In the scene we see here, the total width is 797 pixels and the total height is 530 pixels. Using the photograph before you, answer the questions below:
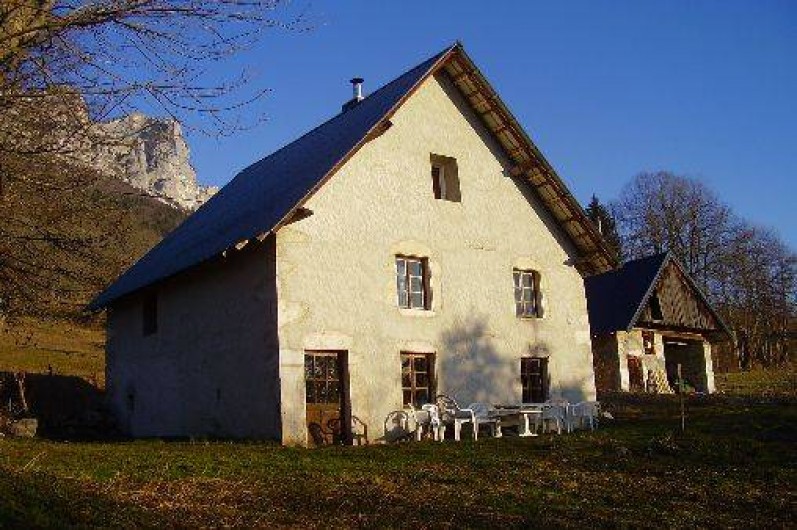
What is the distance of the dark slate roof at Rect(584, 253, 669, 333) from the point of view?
29.5 metres

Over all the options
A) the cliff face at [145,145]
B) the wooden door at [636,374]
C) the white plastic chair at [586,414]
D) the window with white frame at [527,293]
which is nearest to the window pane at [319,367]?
the window with white frame at [527,293]

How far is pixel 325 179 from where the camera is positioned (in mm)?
14820

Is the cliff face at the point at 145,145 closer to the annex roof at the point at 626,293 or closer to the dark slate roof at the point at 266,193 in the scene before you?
the dark slate roof at the point at 266,193

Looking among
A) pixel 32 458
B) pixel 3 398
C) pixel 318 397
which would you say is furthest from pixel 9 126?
pixel 3 398

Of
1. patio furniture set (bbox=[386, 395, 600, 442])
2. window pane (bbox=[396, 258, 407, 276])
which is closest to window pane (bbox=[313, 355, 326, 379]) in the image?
patio furniture set (bbox=[386, 395, 600, 442])

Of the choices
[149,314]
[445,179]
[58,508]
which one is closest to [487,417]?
[445,179]

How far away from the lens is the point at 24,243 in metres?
13.4

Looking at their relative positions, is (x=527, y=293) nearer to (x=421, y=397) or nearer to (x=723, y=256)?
(x=421, y=397)

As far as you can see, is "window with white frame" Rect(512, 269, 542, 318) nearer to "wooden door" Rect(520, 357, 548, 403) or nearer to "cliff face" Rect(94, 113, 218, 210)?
"wooden door" Rect(520, 357, 548, 403)

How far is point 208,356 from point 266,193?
3792mm

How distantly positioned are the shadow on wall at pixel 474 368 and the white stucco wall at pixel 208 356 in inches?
155

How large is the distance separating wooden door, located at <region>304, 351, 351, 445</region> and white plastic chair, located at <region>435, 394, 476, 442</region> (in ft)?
6.70

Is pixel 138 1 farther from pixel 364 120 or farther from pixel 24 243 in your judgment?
pixel 364 120

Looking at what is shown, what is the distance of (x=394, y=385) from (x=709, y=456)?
6012 millimetres
